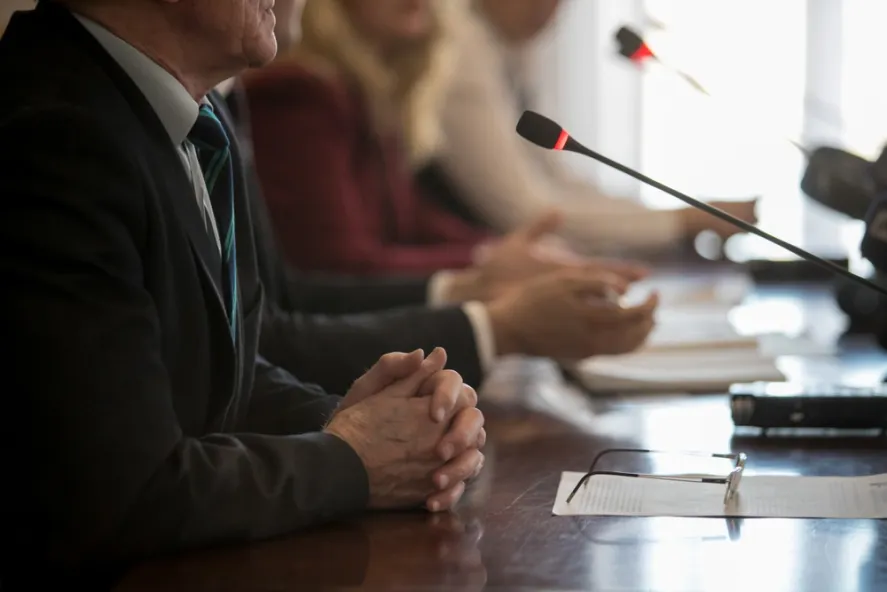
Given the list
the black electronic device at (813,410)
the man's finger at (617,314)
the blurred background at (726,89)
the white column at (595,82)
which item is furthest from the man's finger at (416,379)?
the white column at (595,82)

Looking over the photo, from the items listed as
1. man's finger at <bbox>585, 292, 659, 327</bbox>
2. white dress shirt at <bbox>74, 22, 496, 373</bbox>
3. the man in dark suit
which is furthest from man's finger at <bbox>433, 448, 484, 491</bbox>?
man's finger at <bbox>585, 292, 659, 327</bbox>

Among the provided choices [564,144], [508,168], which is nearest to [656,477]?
[564,144]

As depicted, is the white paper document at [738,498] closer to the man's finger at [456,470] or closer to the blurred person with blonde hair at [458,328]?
the man's finger at [456,470]

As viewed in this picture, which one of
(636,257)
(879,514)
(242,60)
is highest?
(242,60)

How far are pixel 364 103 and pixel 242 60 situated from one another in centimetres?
154

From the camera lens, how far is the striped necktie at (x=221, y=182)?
3.21 feet

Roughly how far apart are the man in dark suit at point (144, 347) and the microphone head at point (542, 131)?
0.23 meters

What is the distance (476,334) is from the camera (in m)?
1.42

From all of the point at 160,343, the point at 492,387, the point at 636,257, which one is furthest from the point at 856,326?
the point at 160,343

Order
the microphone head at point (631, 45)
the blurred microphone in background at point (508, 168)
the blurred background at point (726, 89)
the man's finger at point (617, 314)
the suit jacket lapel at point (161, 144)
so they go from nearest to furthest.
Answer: the suit jacket lapel at point (161, 144) < the microphone head at point (631, 45) < the man's finger at point (617, 314) < the blurred microphone in background at point (508, 168) < the blurred background at point (726, 89)

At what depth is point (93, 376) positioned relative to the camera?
0.76 meters

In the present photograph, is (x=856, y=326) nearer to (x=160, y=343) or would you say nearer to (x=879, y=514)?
(x=879, y=514)

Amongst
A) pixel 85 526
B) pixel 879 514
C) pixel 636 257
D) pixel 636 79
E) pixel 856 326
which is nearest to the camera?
pixel 85 526

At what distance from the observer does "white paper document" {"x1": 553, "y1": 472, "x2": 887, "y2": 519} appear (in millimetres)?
902
